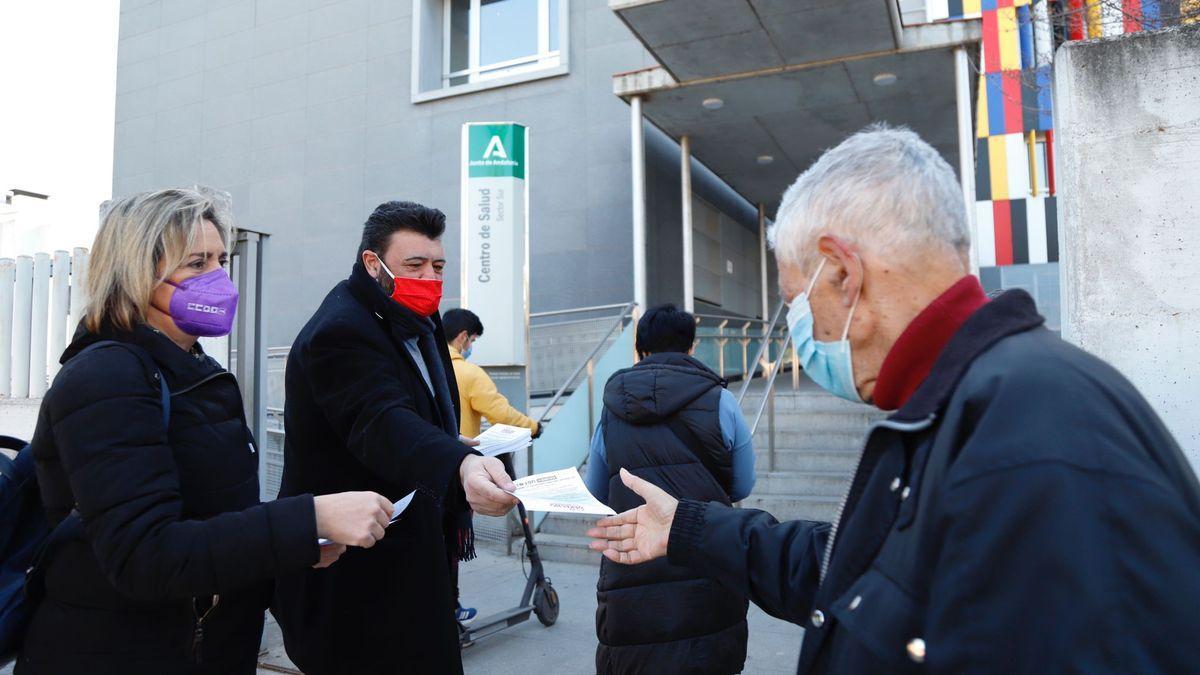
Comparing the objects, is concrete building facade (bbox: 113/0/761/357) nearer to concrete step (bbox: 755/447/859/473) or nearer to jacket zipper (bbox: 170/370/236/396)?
concrete step (bbox: 755/447/859/473)

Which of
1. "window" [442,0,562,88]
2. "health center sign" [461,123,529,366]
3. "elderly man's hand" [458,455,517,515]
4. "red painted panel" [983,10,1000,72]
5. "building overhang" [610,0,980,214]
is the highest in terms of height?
"window" [442,0,562,88]

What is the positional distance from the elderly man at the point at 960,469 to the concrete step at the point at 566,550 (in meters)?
5.42

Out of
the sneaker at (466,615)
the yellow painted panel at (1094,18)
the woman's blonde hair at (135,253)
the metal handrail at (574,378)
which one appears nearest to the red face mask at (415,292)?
the woman's blonde hair at (135,253)

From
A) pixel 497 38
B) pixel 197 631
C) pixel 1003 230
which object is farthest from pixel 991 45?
pixel 197 631

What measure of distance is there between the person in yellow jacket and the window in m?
8.19

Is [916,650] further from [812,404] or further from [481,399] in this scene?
[812,404]

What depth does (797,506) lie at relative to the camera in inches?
265

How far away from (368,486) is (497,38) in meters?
12.3

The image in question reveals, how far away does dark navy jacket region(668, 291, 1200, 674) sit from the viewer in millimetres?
857

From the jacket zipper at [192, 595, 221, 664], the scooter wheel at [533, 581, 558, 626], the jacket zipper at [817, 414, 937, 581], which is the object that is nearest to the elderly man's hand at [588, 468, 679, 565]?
the jacket zipper at [817, 414, 937, 581]

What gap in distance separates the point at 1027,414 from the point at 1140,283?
11.6 feet

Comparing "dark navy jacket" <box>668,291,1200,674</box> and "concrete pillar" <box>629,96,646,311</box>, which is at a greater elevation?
"concrete pillar" <box>629,96,646,311</box>

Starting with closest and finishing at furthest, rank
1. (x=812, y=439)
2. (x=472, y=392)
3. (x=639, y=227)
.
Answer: (x=472, y=392)
(x=812, y=439)
(x=639, y=227)

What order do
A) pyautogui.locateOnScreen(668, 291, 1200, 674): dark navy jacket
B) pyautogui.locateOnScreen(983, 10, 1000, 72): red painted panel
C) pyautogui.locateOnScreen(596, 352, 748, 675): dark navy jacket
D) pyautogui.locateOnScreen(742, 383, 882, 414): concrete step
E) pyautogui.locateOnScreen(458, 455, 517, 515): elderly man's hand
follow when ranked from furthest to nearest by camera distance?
pyautogui.locateOnScreen(983, 10, 1000, 72): red painted panel < pyautogui.locateOnScreen(742, 383, 882, 414): concrete step < pyautogui.locateOnScreen(596, 352, 748, 675): dark navy jacket < pyautogui.locateOnScreen(458, 455, 517, 515): elderly man's hand < pyautogui.locateOnScreen(668, 291, 1200, 674): dark navy jacket
